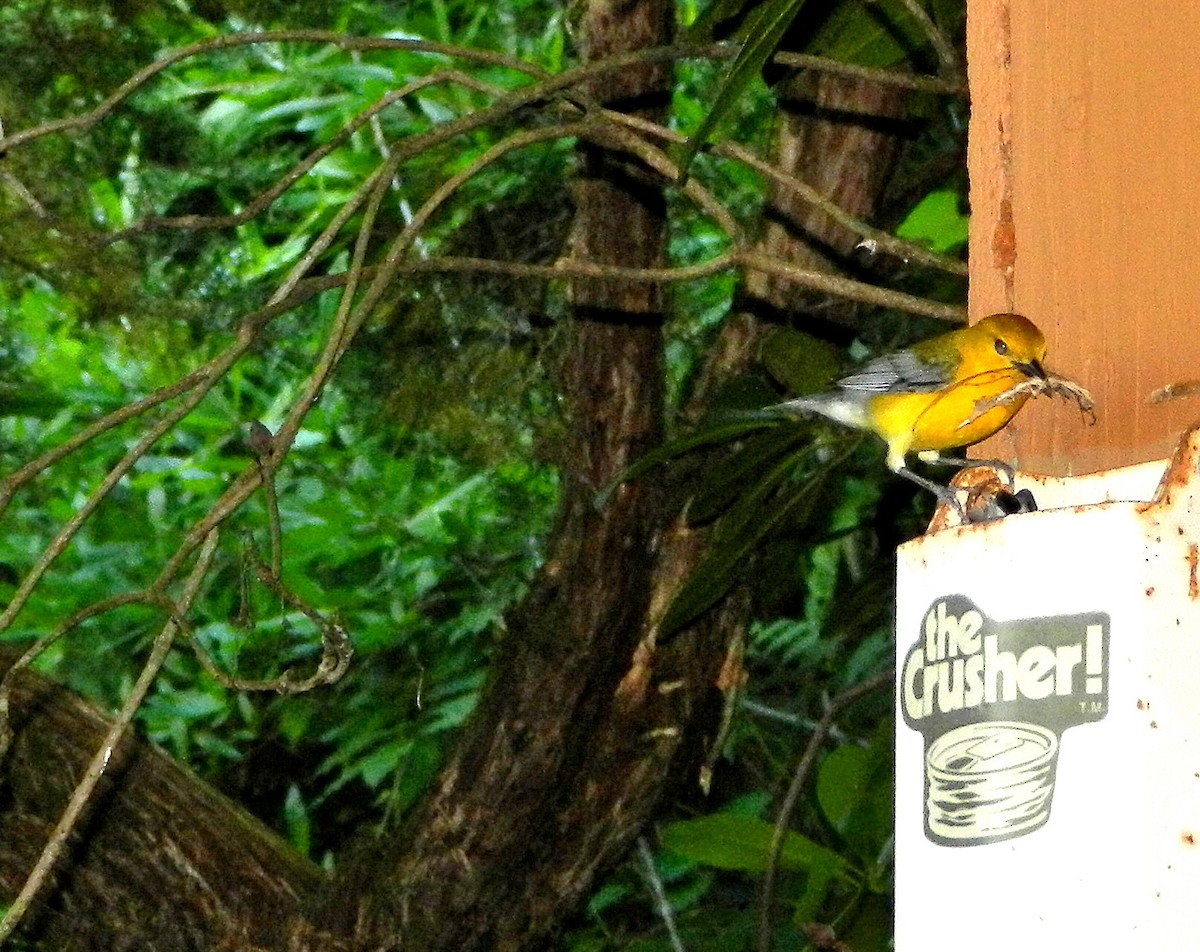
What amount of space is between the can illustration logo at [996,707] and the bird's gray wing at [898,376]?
1.43 metres

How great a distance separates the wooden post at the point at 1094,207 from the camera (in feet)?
4.10

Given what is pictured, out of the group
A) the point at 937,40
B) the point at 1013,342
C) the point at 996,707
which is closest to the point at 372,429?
the point at 937,40

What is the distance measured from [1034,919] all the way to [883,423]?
1.72 m

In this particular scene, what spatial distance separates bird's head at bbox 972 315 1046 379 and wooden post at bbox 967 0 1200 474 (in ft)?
0.04

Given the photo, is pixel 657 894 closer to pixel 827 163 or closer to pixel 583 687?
pixel 583 687

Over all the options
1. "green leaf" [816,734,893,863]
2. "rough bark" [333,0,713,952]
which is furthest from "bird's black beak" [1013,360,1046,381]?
"rough bark" [333,0,713,952]

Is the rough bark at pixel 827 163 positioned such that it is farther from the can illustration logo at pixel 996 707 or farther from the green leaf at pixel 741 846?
the can illustration logo at pixel 996 707

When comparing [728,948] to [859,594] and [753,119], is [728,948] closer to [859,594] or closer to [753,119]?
[859,594]

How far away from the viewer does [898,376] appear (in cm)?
270

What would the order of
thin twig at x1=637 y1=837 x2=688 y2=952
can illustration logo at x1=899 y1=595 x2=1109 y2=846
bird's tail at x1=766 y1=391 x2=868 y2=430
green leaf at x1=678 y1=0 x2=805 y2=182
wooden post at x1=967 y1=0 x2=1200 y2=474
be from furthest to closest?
thin twig at x1=637 y1=837 x2=688 y2=952 → bird's tail at x1=766 y1=391 x2=868 y2=430 → green leaf at x1=678 y1=0 x2=805 y2=182 → wooden post at x1=967 y1=0 x2=1200 y2=474 → can illustration logo at x1=899 y1=595 x2=1109 y2=846

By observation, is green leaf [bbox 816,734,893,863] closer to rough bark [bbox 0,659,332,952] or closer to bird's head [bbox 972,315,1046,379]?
rough bark [bbox 0,659,332,952]

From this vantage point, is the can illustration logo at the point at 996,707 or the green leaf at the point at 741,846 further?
the green leaf at the point at 741,846

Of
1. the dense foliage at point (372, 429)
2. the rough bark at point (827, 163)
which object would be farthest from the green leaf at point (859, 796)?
the rough bark at point (827, 163)

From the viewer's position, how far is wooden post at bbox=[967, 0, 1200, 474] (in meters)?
1.25
